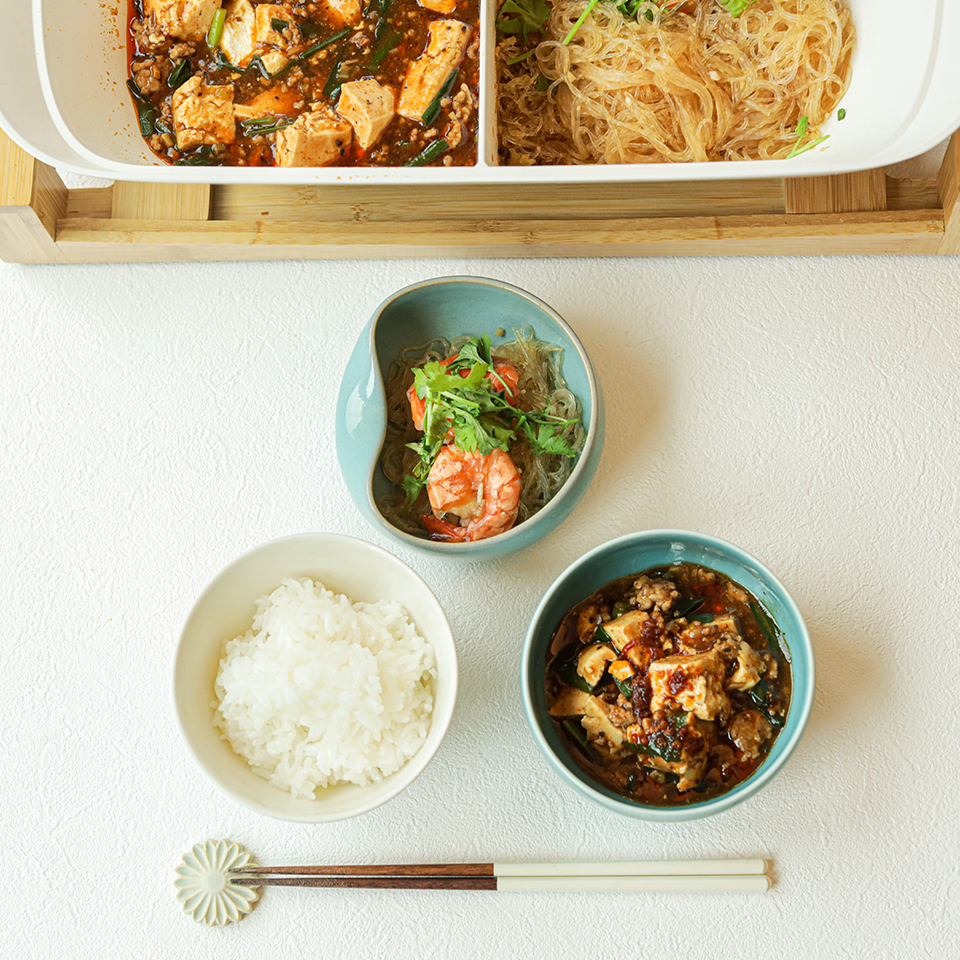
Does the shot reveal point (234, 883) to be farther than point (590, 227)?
No

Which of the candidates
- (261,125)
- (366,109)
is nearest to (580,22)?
(366,109)

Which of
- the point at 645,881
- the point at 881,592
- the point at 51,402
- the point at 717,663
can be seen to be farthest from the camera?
the point at 51,402

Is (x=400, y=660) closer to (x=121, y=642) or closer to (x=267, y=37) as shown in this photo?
(x=121, y=642)

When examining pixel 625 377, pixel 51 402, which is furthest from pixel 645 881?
pixel 51 402

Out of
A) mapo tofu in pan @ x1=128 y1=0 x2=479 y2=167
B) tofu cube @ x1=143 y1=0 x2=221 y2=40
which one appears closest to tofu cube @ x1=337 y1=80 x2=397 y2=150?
mapo tofu in pan @ x1=128 y1=0 x2=479 y2=167

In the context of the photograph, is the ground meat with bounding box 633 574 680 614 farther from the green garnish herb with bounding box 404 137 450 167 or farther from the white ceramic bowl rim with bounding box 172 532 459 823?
the green garnish herb with bounding box 404 137 450 167
